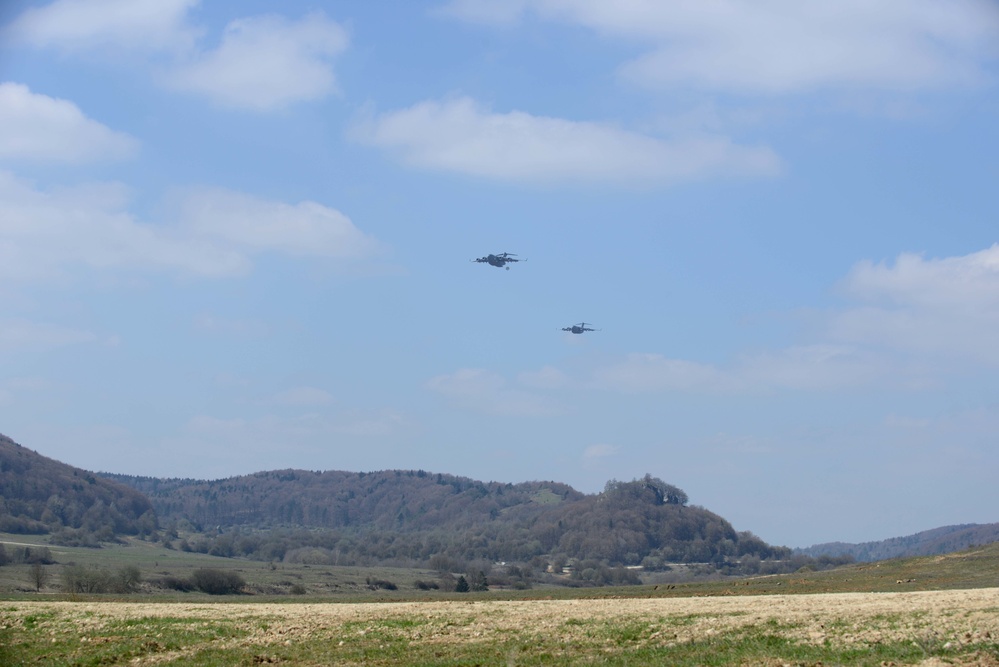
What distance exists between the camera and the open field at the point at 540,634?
941 inches

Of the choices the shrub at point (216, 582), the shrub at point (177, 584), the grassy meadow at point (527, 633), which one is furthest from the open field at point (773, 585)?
the grassy meadow at point (527, 633)

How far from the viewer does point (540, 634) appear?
27938 millimetres

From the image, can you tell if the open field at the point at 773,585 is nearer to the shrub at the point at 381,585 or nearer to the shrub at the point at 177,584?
the shrub at the point at 177,584

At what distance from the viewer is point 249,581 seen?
92.1 metres

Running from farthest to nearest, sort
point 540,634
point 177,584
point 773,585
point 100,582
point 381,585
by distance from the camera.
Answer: point 381,585 < point 177,584 < point 100,582 < point 773,585 < point 540,634

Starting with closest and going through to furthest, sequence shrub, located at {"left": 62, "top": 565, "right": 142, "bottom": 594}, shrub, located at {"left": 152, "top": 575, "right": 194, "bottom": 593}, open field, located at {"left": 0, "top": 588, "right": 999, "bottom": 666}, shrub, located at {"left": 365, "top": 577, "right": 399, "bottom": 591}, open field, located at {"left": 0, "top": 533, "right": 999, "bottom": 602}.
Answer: open field, located at {"left": 0, "top": 588, "right": 999, "bottom": 666} → open field, located at {"left": 0, "top": 533, "right": 999, "bottom": 602} → shrub, located at {"left": 62, "top": 565, "right": 142, "bottom": 594} → shrub, located at {"left": 152, "top": 575, "right": 194, "bottom": 593} → shrub, located at {"left": 365, "top": 577, "right": 399, "bottom": 591}

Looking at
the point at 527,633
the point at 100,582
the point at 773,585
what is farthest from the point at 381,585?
the point at 527,633

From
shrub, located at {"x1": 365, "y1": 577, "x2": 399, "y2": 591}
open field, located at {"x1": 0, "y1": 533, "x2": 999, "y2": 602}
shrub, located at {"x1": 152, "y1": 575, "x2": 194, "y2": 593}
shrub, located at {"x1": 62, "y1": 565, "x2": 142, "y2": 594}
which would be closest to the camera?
open field, located at {"x1": 0, "y1": 533, "x2": 999, "y2": 602}

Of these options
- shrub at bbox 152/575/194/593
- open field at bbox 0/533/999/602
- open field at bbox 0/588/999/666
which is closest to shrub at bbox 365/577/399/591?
open field at bbox 0/533/999/602

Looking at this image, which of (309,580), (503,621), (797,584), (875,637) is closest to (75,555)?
(309,580)

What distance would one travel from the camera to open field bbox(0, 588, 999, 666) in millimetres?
23906

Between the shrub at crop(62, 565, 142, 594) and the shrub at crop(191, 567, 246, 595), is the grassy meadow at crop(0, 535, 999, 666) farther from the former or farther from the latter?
the shrub at crop(191, 567, 246, 595)

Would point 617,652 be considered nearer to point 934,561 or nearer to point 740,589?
point 740,589

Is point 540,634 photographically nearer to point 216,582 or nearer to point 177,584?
A: point 216,582
